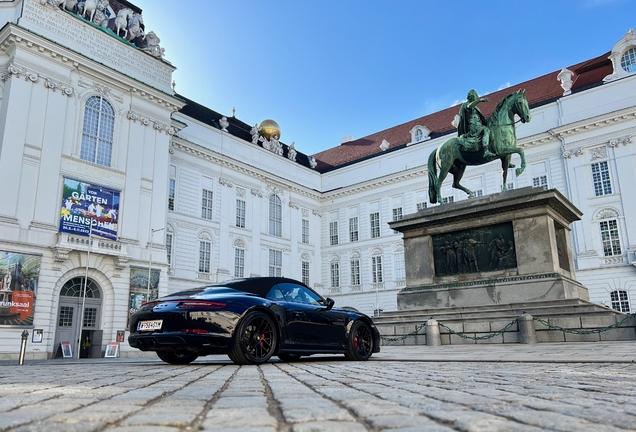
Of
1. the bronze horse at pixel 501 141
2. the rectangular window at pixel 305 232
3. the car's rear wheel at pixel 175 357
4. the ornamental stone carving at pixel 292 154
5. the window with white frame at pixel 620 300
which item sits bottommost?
the car's rear wheel at pixel 175 357

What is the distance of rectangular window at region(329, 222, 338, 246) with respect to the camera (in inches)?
1948

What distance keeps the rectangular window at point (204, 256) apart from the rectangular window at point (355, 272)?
14.5 m

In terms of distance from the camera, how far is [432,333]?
14.2 m

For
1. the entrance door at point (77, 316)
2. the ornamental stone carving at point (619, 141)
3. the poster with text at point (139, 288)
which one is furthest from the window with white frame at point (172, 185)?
the ornamental stone carving at point (619, 141)

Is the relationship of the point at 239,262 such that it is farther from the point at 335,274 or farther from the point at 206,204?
the point at 335,274

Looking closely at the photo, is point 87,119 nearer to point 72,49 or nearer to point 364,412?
point 72,49

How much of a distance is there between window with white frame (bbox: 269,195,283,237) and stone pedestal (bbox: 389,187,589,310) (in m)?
27.3

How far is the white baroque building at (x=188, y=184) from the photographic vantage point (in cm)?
2564

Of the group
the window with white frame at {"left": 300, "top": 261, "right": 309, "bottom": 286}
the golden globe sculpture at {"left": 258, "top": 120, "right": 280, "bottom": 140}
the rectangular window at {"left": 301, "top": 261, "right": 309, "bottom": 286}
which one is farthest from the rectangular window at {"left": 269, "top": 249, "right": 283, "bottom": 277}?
the golden globe sculpture at {"left": 258, "top": 120, "right": 280, "bottom": 140}

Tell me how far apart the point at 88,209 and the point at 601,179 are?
32669mm

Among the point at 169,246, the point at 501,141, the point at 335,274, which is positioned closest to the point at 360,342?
the point at 501,141

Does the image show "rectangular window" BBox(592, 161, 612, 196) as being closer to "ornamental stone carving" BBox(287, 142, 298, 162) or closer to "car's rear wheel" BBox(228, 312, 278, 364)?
"ornamental stone carving" BBox(287, 142, 298, 162)

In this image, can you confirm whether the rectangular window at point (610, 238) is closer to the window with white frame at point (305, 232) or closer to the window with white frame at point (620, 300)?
the window with white frame at point (620, 300)

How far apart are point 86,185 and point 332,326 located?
22813mm
